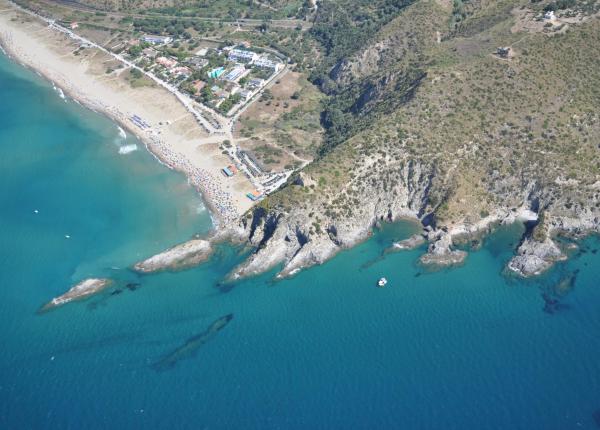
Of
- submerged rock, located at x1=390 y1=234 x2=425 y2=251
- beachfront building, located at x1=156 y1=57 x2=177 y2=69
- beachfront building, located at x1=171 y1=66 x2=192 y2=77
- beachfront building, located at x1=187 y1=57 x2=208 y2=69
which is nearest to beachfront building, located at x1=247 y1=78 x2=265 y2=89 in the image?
beachfront building, located at x1=187 y1=57 x2=208 y2=69

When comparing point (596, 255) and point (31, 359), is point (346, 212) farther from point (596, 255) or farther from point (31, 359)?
point (31, 359)

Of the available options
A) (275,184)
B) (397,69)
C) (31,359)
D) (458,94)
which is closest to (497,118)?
(458,94)

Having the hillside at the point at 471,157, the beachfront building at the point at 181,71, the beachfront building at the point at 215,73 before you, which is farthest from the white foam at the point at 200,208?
the beachfront building at the point at 181,71

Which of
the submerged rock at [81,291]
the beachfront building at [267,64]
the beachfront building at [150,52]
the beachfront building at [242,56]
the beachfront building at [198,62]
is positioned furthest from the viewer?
the beachfront building at [150,52]

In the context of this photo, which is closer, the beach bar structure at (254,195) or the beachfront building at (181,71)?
the beach bar structure at (254,195)

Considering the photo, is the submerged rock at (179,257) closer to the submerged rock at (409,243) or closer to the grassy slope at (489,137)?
the grassy slope at (489,137)

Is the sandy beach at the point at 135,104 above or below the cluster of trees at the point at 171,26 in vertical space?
below
